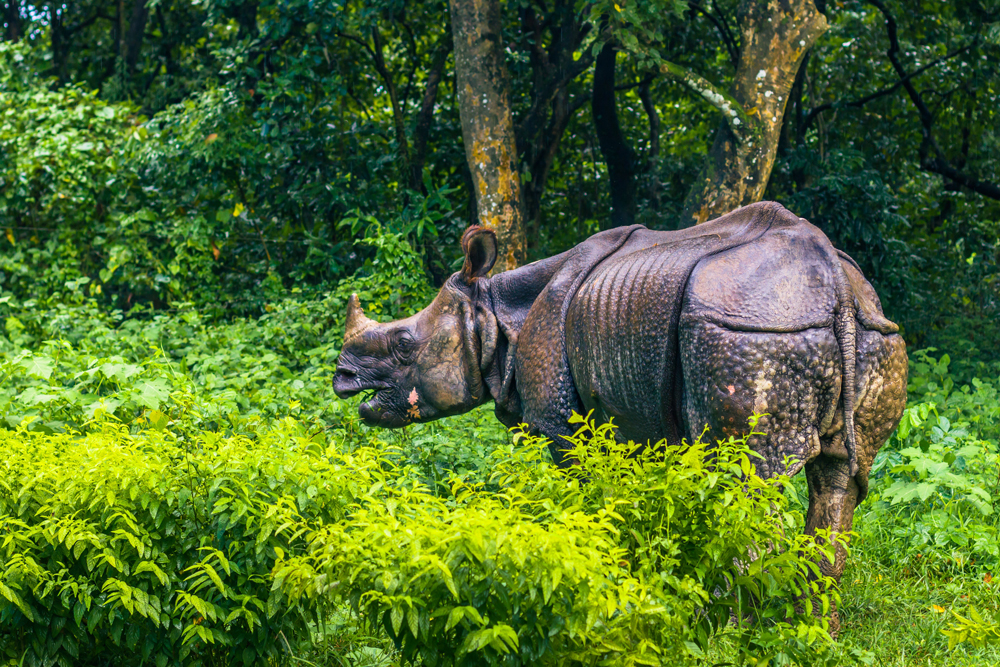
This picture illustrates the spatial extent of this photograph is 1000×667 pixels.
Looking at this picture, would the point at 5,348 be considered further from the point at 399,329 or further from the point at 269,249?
the point at 399,329

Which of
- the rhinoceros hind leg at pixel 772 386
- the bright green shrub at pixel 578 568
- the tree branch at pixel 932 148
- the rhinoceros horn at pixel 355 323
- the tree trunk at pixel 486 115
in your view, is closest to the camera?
the bright green shrub at pixel 578 568

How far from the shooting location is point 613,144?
422 inches

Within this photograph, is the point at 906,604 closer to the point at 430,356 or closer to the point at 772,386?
the point at 772,386

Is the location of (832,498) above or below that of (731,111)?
below

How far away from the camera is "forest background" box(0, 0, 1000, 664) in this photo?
10.7 feet

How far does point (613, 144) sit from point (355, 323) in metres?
6.03

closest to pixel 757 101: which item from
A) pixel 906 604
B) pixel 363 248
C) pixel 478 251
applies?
pixel 478 251

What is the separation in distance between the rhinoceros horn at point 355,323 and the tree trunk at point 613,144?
5.69 m

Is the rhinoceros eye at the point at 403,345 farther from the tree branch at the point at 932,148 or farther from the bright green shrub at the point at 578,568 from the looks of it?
the tree branch at the point at 932,148

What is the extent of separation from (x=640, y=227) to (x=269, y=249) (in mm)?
6833

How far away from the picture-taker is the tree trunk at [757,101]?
7.07 m

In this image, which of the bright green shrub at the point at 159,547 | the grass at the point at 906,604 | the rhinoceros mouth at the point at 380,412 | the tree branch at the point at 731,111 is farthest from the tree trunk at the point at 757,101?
the bright green shrub at the point at 159,547

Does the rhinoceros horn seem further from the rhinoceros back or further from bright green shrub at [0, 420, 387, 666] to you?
bright green shrub at [0, 420, 387, 666]

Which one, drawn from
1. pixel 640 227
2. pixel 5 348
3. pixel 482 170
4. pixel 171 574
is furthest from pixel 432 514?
pixel 5 348
